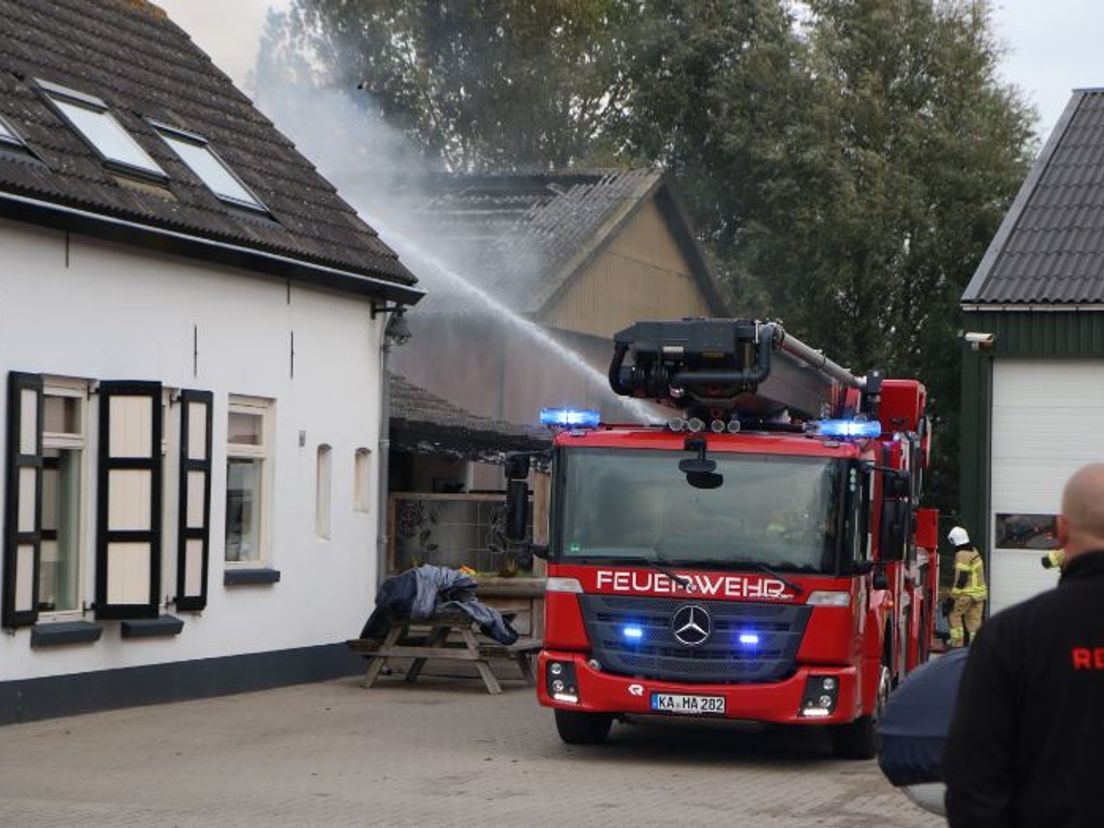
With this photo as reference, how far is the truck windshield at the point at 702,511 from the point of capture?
14.5 m

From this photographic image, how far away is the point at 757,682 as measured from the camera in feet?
46.8

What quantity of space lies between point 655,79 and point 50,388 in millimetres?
38216

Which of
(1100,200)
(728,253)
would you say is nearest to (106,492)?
(1100,200)

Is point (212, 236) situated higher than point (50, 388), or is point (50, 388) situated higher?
point (212, 236)

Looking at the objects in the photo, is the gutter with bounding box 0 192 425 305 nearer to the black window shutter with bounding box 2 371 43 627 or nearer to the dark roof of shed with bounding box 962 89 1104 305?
the black window shutter with bounding box 2 371 43 627

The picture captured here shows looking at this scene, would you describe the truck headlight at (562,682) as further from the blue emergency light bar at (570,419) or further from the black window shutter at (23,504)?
the black window shutter at (23,504)

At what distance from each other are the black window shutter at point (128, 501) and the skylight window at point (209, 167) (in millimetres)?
3106

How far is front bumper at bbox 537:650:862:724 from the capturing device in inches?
559

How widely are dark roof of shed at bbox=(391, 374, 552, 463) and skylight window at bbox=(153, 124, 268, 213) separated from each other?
3.75 meters

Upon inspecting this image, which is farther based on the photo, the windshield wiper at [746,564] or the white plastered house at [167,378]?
the white plastered house at [167,378]

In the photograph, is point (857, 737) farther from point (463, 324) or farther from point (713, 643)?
point (463, 324)

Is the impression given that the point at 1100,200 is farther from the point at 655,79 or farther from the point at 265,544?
the point at 655,79

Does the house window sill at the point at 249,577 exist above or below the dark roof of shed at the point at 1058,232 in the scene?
below

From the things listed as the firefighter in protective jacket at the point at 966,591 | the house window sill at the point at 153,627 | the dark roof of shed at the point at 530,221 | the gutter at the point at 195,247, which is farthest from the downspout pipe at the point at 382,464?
the dark roof of shed at the point at 530,221
